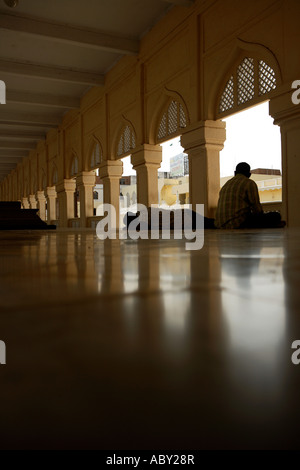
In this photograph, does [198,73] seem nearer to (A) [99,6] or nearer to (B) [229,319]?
(A) [99,6]

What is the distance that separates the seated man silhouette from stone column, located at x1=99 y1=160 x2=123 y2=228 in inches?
239

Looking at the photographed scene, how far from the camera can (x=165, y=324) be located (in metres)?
0.27

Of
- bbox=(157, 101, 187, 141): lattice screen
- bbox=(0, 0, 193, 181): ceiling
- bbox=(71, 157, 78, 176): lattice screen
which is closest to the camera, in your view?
bbox=(0, 0, 193, 181): ceiling

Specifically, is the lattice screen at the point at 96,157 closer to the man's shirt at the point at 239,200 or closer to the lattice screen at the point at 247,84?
the lattice screen at the point at 247,84

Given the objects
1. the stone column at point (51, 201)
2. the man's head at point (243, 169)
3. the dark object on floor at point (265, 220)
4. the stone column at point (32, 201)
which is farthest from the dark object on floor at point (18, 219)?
the stone column at point (32, 201)

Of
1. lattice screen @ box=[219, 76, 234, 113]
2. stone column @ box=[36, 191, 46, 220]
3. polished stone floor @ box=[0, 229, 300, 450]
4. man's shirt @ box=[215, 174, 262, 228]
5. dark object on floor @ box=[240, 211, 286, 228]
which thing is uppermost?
lattice screen @ box=[219, 76, 234, 113]

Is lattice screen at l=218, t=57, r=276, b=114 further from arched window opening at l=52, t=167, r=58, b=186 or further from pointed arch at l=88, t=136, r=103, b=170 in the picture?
arched window opening at l=52, t=167, r=58, b=186

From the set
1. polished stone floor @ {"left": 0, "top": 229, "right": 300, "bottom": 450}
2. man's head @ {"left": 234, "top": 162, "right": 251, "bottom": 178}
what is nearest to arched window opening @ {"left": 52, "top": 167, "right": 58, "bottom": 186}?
man's head @ {"left": 234, "top": 162, "right": 251, "bottom": 178}

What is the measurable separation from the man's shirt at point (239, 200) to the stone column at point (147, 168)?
12.9 ft

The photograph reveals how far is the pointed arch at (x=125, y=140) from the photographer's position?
9773 mm

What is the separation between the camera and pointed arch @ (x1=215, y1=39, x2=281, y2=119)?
18.7ft

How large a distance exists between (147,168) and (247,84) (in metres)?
3.28

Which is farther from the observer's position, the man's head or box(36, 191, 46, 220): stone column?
box(36, 191, 46, 220): stone column
